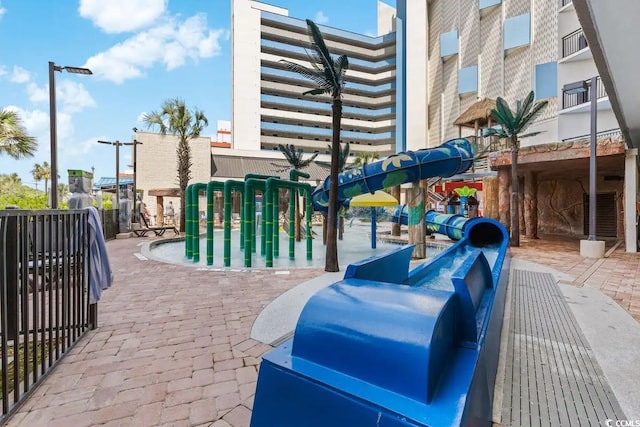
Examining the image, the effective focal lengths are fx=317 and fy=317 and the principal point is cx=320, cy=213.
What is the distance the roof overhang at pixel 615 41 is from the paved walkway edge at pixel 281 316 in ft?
17.0

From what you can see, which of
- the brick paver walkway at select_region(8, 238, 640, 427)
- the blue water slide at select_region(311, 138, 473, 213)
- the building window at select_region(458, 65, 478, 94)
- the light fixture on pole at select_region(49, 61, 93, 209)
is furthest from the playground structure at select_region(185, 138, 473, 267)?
the building window at select_region(458, 65, 478, 94)

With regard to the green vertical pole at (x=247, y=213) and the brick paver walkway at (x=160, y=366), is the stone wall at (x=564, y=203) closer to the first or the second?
the green vertical pole at (x=247, y=213)

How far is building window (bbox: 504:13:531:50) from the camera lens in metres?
22.6

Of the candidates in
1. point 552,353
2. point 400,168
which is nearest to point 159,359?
point 552,353

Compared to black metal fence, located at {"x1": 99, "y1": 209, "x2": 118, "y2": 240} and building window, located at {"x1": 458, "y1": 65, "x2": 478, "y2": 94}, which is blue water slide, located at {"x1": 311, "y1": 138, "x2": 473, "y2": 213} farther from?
building window, located at {"x1": 458, "y1": 65, "x2": 478, "y2": 94}

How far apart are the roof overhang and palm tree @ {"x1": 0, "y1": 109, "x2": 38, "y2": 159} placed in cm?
1824

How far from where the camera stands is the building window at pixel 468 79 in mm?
27434

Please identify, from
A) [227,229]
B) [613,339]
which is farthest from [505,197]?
[227,229]

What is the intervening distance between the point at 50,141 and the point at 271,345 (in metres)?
7.35

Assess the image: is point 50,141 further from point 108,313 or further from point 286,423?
point 286,423

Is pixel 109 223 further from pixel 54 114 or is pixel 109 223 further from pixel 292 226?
pixel 292 226

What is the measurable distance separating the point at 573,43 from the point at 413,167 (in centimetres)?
1802

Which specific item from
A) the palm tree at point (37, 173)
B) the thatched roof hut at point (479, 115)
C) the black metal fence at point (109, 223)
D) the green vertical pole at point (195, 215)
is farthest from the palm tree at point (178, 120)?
the palm tree at point (37, 173)

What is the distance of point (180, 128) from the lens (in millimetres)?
17469
